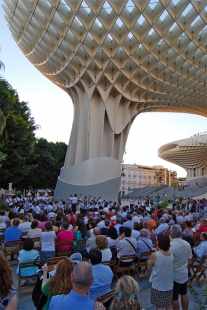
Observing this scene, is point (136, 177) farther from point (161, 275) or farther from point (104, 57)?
point (161, 275)

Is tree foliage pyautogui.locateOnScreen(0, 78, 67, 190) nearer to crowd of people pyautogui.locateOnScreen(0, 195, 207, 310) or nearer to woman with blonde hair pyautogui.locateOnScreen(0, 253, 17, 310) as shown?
crowd of people pyautogui.locateOnScreen(0, 195, 207, 310)

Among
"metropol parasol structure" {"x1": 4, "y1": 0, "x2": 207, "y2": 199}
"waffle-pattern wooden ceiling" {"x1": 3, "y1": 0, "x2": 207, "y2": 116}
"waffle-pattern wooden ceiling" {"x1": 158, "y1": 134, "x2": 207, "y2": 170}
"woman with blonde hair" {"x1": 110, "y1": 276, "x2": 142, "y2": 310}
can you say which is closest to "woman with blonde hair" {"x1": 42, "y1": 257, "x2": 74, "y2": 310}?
"woman with blonde hair" {"x1": 110, "y1": 276, "x2": 142, "y2": 310}

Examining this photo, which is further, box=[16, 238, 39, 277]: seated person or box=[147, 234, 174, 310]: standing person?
box=[16, 238, 39, 277]: seated person

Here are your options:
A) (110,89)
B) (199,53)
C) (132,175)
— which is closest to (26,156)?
(110,89)

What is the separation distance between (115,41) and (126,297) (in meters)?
26.5

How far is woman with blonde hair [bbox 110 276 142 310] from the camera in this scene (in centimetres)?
230

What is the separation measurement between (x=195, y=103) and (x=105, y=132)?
18.6 m

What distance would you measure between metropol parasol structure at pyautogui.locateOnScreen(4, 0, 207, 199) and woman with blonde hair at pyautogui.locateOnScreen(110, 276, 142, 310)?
2171cm

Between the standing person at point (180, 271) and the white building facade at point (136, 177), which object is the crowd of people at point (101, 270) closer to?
the standing person at point (180, 271)

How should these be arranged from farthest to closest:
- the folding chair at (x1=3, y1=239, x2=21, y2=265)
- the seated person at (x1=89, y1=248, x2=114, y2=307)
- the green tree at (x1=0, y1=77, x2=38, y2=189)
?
1. the green tree at (x1=0, y1=77, x2=38, y2=189)
2. the folding chair at (x1=3, y1=239, x2=21, y2=265)
3. the seated person at (x1=89, y1=248, x2=114, y2=307)

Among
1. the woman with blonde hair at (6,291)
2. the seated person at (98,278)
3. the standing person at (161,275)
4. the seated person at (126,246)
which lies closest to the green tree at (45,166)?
the seated person at (126,246)

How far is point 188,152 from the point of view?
67.4 meters

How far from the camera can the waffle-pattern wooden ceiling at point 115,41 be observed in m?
23.9

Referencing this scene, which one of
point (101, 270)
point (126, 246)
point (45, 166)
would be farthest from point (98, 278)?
point (45, 166)
